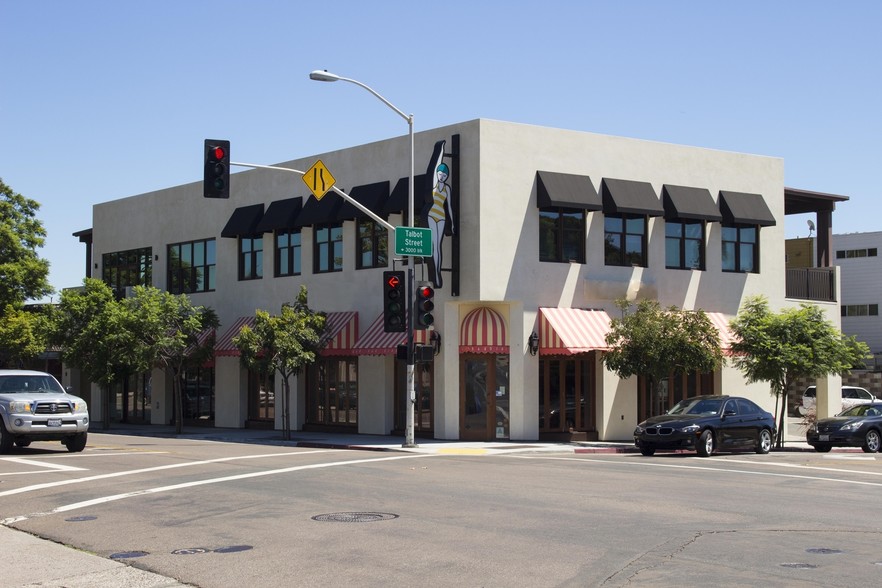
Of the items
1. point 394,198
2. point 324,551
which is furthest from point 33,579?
point 394,198

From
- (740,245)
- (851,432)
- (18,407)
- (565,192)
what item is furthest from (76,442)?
(740,245)

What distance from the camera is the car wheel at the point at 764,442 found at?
94.0 feet

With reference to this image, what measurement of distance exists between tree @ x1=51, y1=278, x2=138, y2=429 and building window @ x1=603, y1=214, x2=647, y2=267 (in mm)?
16382

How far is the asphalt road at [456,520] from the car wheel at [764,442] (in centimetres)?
484

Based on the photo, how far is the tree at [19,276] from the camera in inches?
1980

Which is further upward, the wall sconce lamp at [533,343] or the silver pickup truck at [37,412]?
the wall sconce lamp at [533,343]

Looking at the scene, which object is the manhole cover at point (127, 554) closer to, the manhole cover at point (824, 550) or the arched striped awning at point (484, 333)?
the manhole cover at point (824, 550)

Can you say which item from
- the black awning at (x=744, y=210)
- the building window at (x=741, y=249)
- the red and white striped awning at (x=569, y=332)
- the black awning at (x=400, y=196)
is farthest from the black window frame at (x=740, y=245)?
the black awning at (x=400, y=196)

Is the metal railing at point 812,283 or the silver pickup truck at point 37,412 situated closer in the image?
the silver pickup truck at point 37,412

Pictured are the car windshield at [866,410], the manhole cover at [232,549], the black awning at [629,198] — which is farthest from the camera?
the black awning at [629,198]

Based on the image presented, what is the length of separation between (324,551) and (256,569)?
106cm

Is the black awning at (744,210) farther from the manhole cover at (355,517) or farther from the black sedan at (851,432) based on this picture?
the manhole cover at (355,517)

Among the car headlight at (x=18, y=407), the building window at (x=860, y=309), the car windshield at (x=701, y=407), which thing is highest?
the building window at (x=860, y=309)

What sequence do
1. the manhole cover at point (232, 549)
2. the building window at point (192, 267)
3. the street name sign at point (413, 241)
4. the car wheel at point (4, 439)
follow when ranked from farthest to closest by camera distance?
the building window at point (192, 267)
the street name sign at point (413, 241)
the car wheel at point (4, 439)
the manhole cover at point (232, 549)
